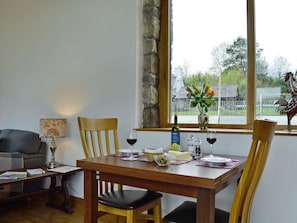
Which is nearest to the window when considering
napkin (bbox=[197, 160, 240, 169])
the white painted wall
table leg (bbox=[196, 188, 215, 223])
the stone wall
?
the stone wall

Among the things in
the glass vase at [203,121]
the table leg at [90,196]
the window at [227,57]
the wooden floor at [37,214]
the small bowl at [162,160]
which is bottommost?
the wooden floor at [37,214]

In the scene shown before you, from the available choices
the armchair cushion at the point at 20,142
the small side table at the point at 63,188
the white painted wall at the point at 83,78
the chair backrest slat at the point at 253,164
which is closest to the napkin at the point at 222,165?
the chair backrest slat at the point at 253,164

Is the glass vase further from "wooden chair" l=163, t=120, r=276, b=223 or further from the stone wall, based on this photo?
"wooden chair" l=163, t=120, r=276, b=223

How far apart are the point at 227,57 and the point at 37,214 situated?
2.57m

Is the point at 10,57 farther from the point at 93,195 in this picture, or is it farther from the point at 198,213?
the point at 198,213

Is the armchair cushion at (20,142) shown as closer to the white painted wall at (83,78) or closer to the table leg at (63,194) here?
the white painted wall at (83,78)

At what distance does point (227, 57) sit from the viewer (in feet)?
8.93

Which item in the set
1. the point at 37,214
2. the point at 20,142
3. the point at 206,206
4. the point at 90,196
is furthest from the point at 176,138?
the point at 20,142

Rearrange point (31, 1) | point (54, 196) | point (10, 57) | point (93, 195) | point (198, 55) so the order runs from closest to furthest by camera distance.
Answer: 1. point (93, 195)
2. point (198, 55)
3. point (54, 196)
4. point (31, 1)
5. point (10, 57)

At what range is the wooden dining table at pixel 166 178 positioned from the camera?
1422mm

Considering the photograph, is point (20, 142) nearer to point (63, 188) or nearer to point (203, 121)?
point (63, 188)

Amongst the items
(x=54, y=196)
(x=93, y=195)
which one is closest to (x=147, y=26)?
(x=93, y=195)

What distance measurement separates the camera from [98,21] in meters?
3.22

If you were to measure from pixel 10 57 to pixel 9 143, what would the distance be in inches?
55.7
